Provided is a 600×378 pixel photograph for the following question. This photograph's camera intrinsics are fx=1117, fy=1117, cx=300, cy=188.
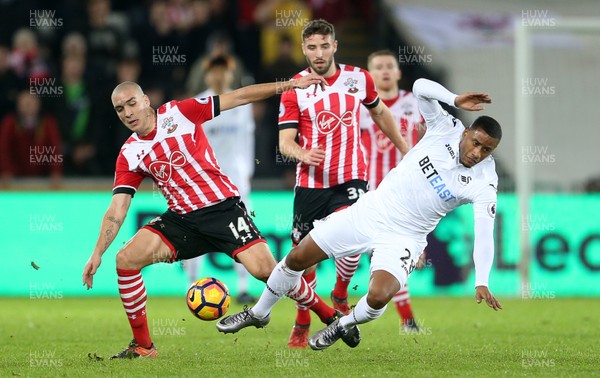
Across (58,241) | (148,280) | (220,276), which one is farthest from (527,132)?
(58,241)

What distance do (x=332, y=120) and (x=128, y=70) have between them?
301 inches

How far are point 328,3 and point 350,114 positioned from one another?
33.3 ft

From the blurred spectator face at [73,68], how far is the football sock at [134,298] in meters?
8.34

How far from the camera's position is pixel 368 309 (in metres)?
7.85

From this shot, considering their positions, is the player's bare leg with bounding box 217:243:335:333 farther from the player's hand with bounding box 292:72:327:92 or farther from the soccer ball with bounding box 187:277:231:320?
the player's hand with bounding box 292:72:327:92

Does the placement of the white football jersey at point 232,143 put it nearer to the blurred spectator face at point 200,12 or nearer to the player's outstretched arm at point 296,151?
the player's outstretched arm at point 296,151

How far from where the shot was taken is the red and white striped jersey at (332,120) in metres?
9.02

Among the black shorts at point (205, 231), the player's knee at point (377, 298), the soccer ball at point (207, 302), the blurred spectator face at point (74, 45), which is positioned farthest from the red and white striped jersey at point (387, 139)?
the blurred spectator face at point (74, 45)

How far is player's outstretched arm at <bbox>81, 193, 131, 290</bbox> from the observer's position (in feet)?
25.6

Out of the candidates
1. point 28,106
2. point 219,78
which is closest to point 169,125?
point 219,78

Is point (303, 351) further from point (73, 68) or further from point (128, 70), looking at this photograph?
point (73, 68)

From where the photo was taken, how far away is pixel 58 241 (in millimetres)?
14508

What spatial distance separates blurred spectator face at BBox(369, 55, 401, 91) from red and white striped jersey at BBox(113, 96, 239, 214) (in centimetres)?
243

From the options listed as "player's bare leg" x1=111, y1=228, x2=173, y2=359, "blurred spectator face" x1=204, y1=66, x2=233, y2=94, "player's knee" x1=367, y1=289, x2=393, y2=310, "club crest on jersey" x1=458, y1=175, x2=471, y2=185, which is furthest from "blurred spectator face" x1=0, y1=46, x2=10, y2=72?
"club crest on jersey" x1=458, y1=175, x2=471, y2=185
